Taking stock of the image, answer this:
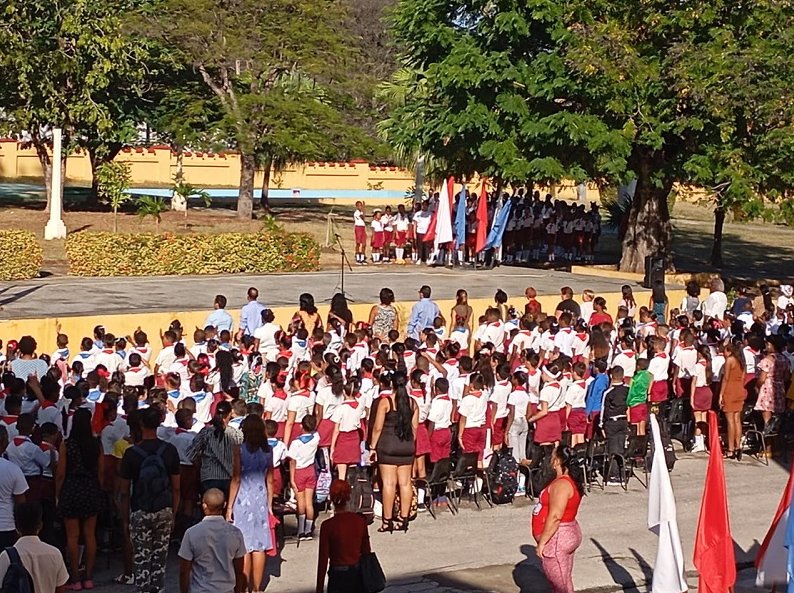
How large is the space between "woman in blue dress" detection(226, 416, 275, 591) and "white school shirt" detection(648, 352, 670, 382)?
6.56 meters

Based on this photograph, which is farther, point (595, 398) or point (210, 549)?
point (595, 398)

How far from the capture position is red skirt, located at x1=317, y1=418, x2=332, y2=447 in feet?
44.1

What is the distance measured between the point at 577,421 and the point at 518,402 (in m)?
1.09

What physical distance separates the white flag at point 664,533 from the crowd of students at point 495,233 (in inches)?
706

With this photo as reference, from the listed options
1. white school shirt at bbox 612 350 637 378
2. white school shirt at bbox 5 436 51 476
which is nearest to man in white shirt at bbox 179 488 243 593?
white school shirt at bbox 5 436 51 476

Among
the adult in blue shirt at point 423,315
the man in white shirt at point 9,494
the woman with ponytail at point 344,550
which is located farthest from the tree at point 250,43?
the woman with ponytail at point 344,550

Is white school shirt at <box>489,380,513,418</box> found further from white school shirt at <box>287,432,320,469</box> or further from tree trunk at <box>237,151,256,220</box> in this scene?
tree trunk at <box>237,151,256,220</box>

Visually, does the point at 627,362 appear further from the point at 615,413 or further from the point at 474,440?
the point at 474,440

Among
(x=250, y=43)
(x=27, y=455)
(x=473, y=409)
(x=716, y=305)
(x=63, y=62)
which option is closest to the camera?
(x=27, y=455)

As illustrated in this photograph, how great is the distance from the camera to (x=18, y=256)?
85.8ft

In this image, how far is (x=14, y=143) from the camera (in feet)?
204

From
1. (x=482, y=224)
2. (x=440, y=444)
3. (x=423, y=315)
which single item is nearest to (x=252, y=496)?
(x=440, y=444)

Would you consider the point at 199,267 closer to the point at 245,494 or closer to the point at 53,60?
the point at 53,60

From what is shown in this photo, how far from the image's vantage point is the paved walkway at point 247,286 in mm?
23016
